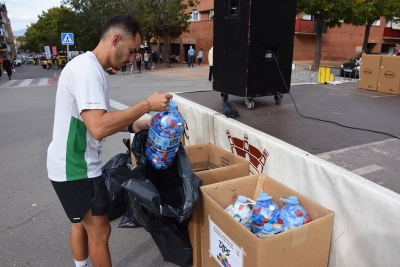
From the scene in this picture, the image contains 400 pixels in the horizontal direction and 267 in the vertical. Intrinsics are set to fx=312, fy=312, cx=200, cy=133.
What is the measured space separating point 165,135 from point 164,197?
23.8 inches

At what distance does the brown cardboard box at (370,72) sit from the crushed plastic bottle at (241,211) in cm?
433

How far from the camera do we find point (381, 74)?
5340 millimetres

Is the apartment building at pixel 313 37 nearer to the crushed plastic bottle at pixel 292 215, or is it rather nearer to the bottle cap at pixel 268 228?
the crushed plastic bottle at pixel 292 215

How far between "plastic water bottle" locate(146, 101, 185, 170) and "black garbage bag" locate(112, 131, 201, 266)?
0.30ft

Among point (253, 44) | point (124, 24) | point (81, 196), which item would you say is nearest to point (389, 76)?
point (253, 44)

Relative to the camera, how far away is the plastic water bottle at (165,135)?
2.26 m

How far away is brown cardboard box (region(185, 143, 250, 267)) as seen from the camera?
2531 mm

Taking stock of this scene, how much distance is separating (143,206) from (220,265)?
70cm

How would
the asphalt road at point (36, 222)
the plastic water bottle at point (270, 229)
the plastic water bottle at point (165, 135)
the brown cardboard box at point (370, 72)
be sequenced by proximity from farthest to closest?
the brown cardboard box at point (370, 72), the asphalt road at point (36, 222), the plastic water bottle at point (165, 135), the plastic water bottle at point (270, 229)

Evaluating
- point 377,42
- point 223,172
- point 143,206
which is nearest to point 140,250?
point 143,206

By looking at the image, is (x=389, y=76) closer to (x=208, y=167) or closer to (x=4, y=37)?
(x=208, y=167)

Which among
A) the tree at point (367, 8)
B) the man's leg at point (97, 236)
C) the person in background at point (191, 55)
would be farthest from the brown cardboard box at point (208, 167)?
the person in background at point (191, 55)

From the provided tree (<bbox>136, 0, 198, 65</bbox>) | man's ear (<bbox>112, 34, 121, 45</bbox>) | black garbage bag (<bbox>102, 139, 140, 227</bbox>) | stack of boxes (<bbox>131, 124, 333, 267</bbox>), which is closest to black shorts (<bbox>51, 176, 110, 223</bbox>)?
black garbage bag (<bbox>102, 139, 140, 227</bbox>)

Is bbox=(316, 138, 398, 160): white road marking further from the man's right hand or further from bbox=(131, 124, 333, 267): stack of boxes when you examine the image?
the man's right hand
